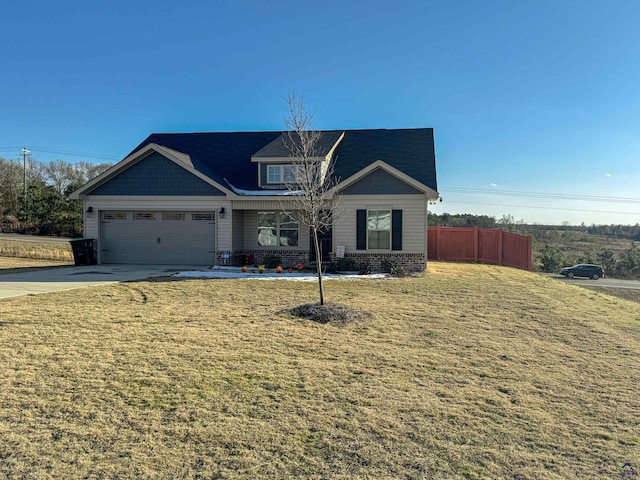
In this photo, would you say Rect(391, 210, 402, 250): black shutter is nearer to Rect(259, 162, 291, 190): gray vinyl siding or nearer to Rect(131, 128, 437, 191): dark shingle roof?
Rect(131, 128, 437, 191): dark shingle roof

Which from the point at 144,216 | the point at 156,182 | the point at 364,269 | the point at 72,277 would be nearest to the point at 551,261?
the point at 364,269

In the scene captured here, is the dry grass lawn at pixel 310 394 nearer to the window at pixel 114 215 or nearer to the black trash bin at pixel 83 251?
the black trash bin at pixel 83 251

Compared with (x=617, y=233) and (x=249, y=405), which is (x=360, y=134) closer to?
(x=249, y=405)

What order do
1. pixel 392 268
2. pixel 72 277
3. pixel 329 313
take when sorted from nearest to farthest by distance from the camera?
1. pixel 329 313
2. pixel 72 277
3. pixel 392 268

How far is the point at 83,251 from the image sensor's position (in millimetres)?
16844

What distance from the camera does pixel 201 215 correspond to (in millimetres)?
17141

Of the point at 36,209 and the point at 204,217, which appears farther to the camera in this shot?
the point at 36,209

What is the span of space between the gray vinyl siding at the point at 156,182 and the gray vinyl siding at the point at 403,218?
195 inches

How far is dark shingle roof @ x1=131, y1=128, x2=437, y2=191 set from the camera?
18078 millimetres

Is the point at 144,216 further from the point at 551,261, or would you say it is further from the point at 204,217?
the point at 551,261

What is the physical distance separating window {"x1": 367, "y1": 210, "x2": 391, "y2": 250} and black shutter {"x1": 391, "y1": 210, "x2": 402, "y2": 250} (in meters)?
0.21

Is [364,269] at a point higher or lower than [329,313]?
higher

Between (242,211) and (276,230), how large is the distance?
5.48ft

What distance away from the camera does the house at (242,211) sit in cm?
1570
